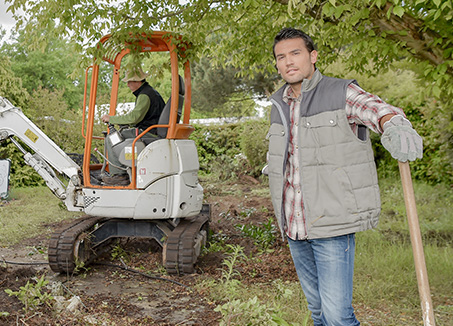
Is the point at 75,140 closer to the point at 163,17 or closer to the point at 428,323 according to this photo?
the point at 163,17

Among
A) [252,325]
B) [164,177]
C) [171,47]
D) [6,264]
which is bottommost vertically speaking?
[252,325]

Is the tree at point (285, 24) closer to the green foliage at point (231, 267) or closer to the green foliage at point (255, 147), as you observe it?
the green foliage at point (231, 267)

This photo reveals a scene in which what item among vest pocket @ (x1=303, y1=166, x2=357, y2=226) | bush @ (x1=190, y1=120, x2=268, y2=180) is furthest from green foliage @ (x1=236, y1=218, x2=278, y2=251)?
bush @ (x1=190, y1=120, x2=268, y2=180)

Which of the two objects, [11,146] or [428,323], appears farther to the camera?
[11,146]

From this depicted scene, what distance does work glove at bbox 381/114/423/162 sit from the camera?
2.04 meters

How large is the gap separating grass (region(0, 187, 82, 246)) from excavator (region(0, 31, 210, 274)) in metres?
1.81

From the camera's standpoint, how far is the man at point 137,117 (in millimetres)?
5371

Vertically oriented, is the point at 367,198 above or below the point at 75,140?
below

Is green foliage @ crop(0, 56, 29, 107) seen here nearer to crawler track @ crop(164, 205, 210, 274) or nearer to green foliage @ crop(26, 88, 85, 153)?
green foliage @ crop(26, 88, 85, 153)

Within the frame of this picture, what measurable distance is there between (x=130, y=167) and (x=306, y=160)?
3.41 metres

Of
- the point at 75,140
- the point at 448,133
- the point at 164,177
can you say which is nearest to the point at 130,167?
the point at 164,177

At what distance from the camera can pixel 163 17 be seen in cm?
517

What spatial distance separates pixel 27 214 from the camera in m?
8.51

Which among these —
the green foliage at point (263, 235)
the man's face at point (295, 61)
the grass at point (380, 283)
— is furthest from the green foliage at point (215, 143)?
the man's face at point (295, 61)
